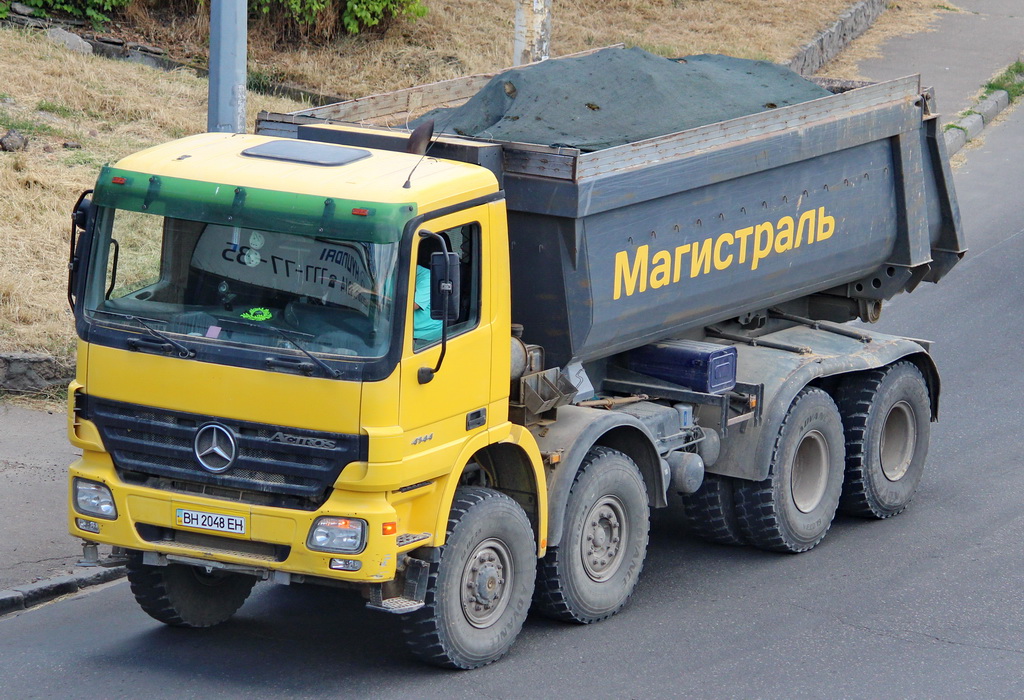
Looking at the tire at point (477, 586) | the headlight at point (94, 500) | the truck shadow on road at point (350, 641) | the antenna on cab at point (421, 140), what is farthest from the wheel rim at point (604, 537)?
the headlight at point (94, 500)

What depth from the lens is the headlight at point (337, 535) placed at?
238 inches

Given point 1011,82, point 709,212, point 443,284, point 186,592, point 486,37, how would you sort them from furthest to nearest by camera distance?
1. point 1011,82
2. point 486,37
3. point 709,212
4. point 186,592
5. point 443,284

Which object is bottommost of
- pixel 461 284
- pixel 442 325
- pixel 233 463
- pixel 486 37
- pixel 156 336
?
pixel 233 463

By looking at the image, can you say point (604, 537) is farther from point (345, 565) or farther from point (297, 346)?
point (297, 346)

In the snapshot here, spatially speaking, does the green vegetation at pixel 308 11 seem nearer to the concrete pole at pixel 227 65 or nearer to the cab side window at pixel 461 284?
the concrete pole at pixel 227 65

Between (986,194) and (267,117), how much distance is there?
12.7 m

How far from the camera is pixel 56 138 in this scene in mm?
Result: 14562

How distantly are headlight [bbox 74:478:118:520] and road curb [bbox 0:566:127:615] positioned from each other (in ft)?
3.76

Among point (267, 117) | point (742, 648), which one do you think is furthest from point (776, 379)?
point (267, 117)

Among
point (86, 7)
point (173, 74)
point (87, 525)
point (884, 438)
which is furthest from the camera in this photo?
point (86, 7)

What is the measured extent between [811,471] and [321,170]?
14.2ft

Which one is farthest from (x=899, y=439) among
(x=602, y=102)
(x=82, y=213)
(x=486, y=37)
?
(x=486, y=37)

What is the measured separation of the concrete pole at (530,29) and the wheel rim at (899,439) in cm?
760

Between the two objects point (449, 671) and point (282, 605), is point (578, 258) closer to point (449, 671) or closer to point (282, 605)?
point (449, 671)
